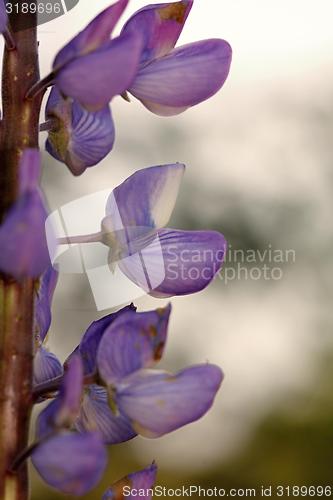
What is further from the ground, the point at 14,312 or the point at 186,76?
the point at 186,76

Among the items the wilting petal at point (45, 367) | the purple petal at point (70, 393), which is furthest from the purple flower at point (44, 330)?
the purple petal at point (70, 393)

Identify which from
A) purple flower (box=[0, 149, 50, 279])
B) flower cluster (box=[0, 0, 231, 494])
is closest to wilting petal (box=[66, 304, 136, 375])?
flower cluster (box=[0, 0, 231, 494])

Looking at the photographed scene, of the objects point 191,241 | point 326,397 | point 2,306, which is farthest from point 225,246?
point 326,397

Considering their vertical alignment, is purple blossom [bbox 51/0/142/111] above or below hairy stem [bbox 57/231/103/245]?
above

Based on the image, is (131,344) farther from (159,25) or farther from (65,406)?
(159,25)

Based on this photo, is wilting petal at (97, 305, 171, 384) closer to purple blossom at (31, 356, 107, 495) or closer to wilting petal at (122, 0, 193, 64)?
purple blossom at (31, 356, 107, 495)

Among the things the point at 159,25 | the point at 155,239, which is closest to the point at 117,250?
the point at 155,239

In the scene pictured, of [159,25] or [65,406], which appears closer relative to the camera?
[65,406]
